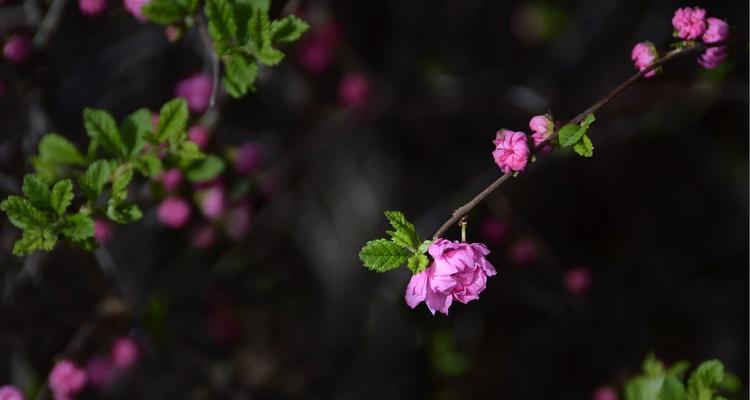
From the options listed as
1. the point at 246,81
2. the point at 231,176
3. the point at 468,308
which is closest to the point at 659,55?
the point at 246,81

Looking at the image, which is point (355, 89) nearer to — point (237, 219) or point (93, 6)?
point (237, 219)

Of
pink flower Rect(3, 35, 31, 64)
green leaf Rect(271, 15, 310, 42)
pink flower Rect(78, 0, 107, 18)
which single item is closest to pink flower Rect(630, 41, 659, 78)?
green leaf Rect(271, 15, 310, 42)

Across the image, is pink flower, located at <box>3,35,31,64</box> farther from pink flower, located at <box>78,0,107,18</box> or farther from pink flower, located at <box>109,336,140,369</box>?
pink flower, located at <box>109,336,140,369</box>

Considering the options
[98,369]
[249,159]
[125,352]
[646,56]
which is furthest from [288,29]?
[98,369]

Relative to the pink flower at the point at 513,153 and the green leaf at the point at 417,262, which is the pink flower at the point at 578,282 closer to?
the pink flower at the point at 513,153

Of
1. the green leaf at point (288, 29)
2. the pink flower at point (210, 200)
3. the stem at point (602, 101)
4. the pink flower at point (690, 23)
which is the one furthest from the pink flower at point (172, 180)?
the pink flower at point (690, 23)

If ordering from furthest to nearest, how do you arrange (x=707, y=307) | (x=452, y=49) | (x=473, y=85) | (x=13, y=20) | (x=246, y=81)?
(x=452, y=49) < (x=707, y=307) < (x=473, y=85) < (x=13, y=20) < (x=246, y=81)

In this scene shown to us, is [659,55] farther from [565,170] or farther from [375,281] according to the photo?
[565,170]
